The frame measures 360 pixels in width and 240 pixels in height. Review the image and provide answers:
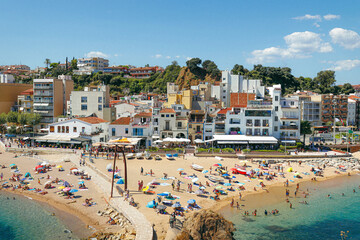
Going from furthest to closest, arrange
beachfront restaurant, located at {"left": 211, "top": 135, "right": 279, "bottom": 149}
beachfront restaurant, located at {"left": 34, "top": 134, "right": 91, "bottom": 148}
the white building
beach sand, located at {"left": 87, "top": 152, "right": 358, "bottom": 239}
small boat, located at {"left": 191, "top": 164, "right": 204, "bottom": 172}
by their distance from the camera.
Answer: the white building, beachfront restaurant, located at {"left": 34, "top": 134, "right": 91, "bottom": 148}, beachfront restaurant, located at {"left": 211, "top": 135, "right": 279, "bottom": 149}, small boat, located at {"left": 191, "top": 164, "right": 204, "bottom": 172}, beach sand, located at {"left": 87, "top": 152, "right": 358, "bottom": 239}

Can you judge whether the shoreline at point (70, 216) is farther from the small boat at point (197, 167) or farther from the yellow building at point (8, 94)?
the yellow building at point (8, 94)

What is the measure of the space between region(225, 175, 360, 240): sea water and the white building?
3345 centimetres

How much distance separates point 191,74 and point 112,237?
93.8 meters

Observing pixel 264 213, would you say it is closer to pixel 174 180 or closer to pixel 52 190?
pixel 174 180

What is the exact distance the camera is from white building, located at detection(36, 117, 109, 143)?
53.0 meters

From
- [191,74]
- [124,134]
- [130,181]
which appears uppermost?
[191,74]

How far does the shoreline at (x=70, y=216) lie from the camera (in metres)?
24.6

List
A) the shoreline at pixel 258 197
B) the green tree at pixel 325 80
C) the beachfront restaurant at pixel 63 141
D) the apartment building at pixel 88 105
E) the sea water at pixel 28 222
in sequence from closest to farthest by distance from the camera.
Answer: the sea water at pixel 28 222 < the shoreline at pixel 258 197 < the beachfront restaurant at pixel 63 141 < the apartment building at pixel 88 105 < the green tree at pixel 325 80

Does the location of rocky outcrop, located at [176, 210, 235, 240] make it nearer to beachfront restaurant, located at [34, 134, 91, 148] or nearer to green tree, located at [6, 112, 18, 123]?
beachfront restaurant, located at [34, 134, 91, 148]

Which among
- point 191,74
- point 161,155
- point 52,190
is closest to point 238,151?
point 161,155

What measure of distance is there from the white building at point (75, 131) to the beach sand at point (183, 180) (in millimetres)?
10073

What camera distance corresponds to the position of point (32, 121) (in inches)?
2586

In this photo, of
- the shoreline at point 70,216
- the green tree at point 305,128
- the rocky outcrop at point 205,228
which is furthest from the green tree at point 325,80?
the shoreline at point 70,216

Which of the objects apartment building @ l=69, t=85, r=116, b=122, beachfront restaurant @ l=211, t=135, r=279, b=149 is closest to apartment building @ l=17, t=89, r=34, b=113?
apartment building @ l=69, t=85, r=116, b=122
